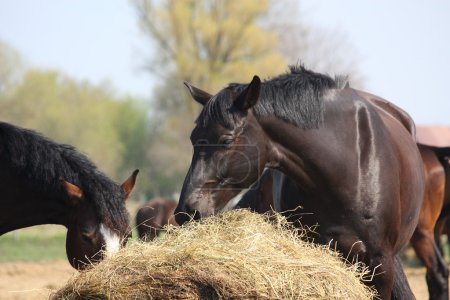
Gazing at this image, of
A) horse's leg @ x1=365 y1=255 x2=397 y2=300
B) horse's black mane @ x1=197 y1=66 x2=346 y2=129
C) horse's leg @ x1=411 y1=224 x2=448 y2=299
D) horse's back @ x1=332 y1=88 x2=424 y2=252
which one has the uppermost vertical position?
horse's black mane @ x1=197 y1=66 x2=346 y2=129

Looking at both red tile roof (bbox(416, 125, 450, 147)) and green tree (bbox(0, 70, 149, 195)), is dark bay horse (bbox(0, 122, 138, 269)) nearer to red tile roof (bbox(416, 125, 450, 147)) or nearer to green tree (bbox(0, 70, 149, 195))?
red tile roof (bbox(416, 125, 450, 147))

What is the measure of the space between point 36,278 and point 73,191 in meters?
6.60

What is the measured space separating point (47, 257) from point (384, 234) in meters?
11.8

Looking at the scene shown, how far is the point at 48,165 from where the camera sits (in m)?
5.52

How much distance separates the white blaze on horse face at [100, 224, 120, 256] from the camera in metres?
5.16

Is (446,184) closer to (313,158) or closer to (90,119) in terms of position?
(313,158)

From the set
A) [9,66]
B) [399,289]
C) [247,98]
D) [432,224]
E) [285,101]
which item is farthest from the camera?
[9,66]

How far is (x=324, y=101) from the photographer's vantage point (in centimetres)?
512

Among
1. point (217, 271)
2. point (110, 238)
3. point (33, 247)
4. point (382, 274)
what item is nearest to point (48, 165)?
point (110, 238)

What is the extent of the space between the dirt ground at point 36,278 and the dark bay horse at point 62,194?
349 centimetres

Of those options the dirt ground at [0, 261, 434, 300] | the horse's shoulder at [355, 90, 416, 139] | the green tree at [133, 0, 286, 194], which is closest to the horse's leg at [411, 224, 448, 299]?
the dirt ground at [0, 261, 434, 300]

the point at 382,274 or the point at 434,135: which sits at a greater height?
the point at 434,135

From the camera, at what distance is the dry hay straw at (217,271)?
3.90m

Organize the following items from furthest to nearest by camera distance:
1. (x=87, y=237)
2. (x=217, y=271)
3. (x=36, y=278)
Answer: (x=36, y=278), (x=87, y=237), (x=217, y=271)
